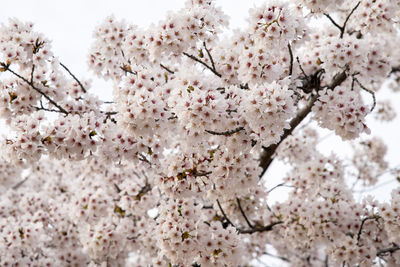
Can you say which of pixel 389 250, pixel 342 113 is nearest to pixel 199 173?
pixel 342 113

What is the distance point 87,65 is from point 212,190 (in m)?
2.82

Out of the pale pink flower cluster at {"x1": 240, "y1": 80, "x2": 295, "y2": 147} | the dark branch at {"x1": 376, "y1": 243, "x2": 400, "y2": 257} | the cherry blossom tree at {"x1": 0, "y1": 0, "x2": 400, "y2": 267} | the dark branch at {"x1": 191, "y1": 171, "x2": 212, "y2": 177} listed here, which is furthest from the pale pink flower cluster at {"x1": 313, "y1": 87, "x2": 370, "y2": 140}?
the dark branch at {"x1": 376, "y1": 243, "x2": 400, "y2": 257}

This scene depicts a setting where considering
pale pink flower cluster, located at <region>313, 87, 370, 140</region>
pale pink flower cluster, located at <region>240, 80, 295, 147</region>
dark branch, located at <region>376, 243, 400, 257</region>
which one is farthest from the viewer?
dark branch, located at <region>376, 243, 400, 257</region>

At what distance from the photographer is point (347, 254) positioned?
6656 mm

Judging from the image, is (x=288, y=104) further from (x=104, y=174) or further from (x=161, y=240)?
(x=104, y=174)

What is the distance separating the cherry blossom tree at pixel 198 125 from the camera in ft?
15.9

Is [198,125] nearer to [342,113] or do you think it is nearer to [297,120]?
[342,113]

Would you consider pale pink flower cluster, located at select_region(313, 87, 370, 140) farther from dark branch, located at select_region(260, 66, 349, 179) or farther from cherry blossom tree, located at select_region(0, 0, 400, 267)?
dark branch, located at select_region(260, 66, 349, 179)

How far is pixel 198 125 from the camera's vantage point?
4.50m

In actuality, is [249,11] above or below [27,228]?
above

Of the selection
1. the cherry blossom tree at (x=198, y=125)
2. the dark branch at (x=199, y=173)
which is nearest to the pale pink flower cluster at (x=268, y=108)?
the cherry blossom tree at (x=198, y=125)

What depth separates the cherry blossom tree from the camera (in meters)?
4.86

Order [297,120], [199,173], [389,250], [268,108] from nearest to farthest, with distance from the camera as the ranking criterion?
[268,108]
[199,173]
[389,250]
[297,120]

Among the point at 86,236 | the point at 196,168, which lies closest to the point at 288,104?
the point at 196,168
